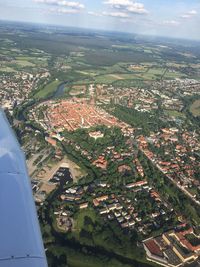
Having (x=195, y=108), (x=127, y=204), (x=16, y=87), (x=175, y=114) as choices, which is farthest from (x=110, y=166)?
(x=16, y=87)

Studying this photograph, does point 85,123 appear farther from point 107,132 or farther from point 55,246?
point 55,246

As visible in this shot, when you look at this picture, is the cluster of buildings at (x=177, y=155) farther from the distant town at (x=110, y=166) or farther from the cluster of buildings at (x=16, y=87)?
the cluster of buildings at (x=16, y=87)

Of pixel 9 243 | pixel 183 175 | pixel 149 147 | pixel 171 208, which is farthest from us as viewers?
pixel 149 147

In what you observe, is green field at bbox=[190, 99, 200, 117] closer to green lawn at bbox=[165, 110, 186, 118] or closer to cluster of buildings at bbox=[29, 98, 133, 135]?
green lawn at bbox=[165, 110, 186, 118]

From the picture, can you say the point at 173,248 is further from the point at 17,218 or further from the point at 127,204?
the point at 17,218

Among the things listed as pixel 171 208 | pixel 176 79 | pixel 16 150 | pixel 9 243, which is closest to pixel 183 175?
pixel 171 208

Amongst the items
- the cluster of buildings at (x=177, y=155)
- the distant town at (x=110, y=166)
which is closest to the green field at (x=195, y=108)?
the distant town at (x=110, y=166)
